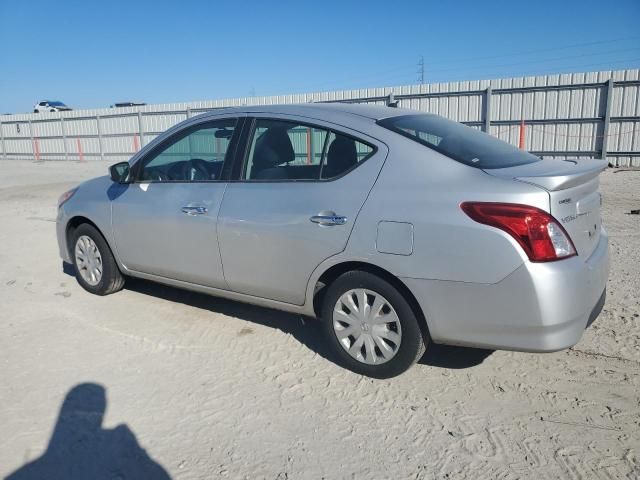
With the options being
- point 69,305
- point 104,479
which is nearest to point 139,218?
point 69,305

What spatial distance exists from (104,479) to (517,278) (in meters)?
2.18

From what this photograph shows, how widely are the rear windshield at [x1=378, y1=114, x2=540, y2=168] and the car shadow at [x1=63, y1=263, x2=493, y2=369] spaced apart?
1334 mm

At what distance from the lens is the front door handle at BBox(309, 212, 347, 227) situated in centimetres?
297

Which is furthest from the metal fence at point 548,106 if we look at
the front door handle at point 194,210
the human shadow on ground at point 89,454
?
the human shadow on ground at point 89,454

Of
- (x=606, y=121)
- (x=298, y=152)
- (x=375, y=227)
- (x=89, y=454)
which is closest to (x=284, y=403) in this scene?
(x=89, y=454)

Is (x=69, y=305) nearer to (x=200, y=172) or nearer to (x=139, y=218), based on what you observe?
(x=139, y=218)

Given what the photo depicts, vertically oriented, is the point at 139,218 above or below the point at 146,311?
above

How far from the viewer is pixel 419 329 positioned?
286 cm

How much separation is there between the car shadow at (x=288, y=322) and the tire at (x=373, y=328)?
0.31 meters

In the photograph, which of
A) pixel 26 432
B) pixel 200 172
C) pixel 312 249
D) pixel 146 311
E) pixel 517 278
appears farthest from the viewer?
pixel 146 311

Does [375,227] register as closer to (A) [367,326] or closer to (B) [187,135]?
(A) [367,326]

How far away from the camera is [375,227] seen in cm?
285

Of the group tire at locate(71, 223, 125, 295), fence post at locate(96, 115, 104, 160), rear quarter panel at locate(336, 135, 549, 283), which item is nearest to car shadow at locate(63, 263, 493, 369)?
tire at locate(71, 223, 125, 295)

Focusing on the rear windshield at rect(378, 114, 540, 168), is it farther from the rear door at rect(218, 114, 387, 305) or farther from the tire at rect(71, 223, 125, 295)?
the tire at rect(71, 223, 125, 295)
